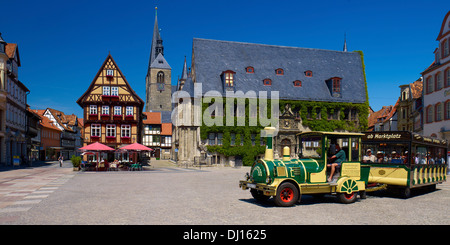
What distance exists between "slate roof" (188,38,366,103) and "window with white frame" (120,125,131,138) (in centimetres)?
875

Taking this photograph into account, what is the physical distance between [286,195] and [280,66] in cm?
4041

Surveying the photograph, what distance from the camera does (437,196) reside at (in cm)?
1541

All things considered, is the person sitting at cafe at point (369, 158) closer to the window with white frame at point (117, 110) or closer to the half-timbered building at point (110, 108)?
the half-timbered building at point (110, 108)

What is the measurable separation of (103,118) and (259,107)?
18.7 meters

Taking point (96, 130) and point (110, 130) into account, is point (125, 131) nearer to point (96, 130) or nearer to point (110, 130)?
point (110, 130)

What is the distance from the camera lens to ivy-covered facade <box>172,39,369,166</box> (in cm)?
4488

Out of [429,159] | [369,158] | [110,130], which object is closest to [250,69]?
[110,130]

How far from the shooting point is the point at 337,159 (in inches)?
506

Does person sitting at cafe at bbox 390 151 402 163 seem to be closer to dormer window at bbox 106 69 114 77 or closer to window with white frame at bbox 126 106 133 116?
window with white frame at bbox 126 106 133 116

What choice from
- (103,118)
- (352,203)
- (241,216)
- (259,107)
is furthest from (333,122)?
(241,216)

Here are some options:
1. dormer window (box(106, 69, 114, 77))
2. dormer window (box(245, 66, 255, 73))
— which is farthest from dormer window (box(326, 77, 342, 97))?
dormer window (box(106, 69, 114, 77))

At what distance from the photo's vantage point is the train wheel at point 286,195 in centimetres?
1172

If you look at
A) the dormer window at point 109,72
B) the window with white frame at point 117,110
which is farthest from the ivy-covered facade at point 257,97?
the dormer window at point 109,72
